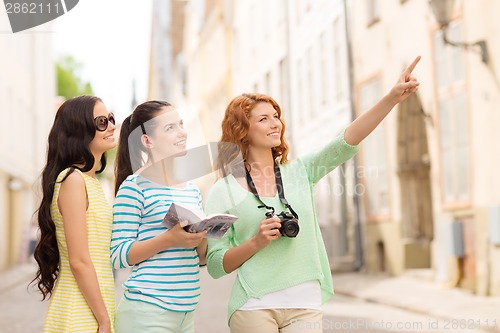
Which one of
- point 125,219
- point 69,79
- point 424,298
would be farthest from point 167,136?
point 69,79

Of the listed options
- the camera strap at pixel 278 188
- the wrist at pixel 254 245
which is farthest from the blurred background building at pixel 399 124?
the wrist at pixel 254 245

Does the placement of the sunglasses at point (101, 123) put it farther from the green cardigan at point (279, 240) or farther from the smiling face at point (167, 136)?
the green cardigan at point (279, 240)

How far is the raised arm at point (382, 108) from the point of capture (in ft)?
12.0

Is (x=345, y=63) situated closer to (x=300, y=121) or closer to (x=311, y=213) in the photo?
(x=300, y=121)

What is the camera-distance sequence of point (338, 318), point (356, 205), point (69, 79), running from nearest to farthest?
point (338, 318) → point (356, 205) → point (69, 79)

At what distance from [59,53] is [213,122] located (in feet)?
90.0

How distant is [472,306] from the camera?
11031 millimetres

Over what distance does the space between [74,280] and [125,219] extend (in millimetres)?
287

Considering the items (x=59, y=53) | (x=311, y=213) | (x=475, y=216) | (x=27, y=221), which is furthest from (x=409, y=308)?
(x=59, y=53)

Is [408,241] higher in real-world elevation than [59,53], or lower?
lower

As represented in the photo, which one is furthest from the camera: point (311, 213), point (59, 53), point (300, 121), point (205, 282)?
point (59, 53)

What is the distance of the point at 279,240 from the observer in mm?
3693

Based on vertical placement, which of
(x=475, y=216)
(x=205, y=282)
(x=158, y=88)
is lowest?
(x=205, y=282)

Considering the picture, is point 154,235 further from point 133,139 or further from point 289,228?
point 289,228
